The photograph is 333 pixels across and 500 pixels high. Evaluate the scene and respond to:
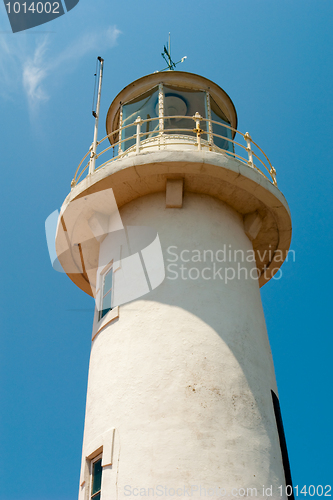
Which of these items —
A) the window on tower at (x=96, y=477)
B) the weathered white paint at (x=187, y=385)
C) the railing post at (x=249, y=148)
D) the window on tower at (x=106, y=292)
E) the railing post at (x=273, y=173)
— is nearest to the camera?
the weathered white paint at (x=187, y=385)

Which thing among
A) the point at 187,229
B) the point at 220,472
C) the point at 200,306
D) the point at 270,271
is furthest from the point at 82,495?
the point at 270,271

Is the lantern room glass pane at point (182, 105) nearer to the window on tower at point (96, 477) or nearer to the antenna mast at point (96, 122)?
the antenna mast at point (96, 122)

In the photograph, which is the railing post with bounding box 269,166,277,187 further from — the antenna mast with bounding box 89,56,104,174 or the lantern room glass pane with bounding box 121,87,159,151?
the antenna mast with bounding box 89,56,104,174

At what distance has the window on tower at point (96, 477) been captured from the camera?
955 centimetres

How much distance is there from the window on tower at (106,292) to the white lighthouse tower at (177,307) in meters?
0.04

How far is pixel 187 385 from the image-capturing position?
9.76 metres

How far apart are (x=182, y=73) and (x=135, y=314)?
817 centimetres

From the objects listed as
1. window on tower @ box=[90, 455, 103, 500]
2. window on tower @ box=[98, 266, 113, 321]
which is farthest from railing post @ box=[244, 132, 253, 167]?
window on tower @ box=[90, 455, 103, 500]

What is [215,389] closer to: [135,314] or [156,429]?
[156,429]

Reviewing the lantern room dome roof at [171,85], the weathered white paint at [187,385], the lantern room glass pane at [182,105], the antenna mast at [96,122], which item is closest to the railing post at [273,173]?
the weathered white paint at [187,385]

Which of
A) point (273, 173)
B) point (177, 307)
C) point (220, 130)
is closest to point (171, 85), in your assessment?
point (220, 130)

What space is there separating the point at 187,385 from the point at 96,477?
2535 millimetres

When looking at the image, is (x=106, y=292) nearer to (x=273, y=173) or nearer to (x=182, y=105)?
(x=273, y=173)

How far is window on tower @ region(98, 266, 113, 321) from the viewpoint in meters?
12.2
